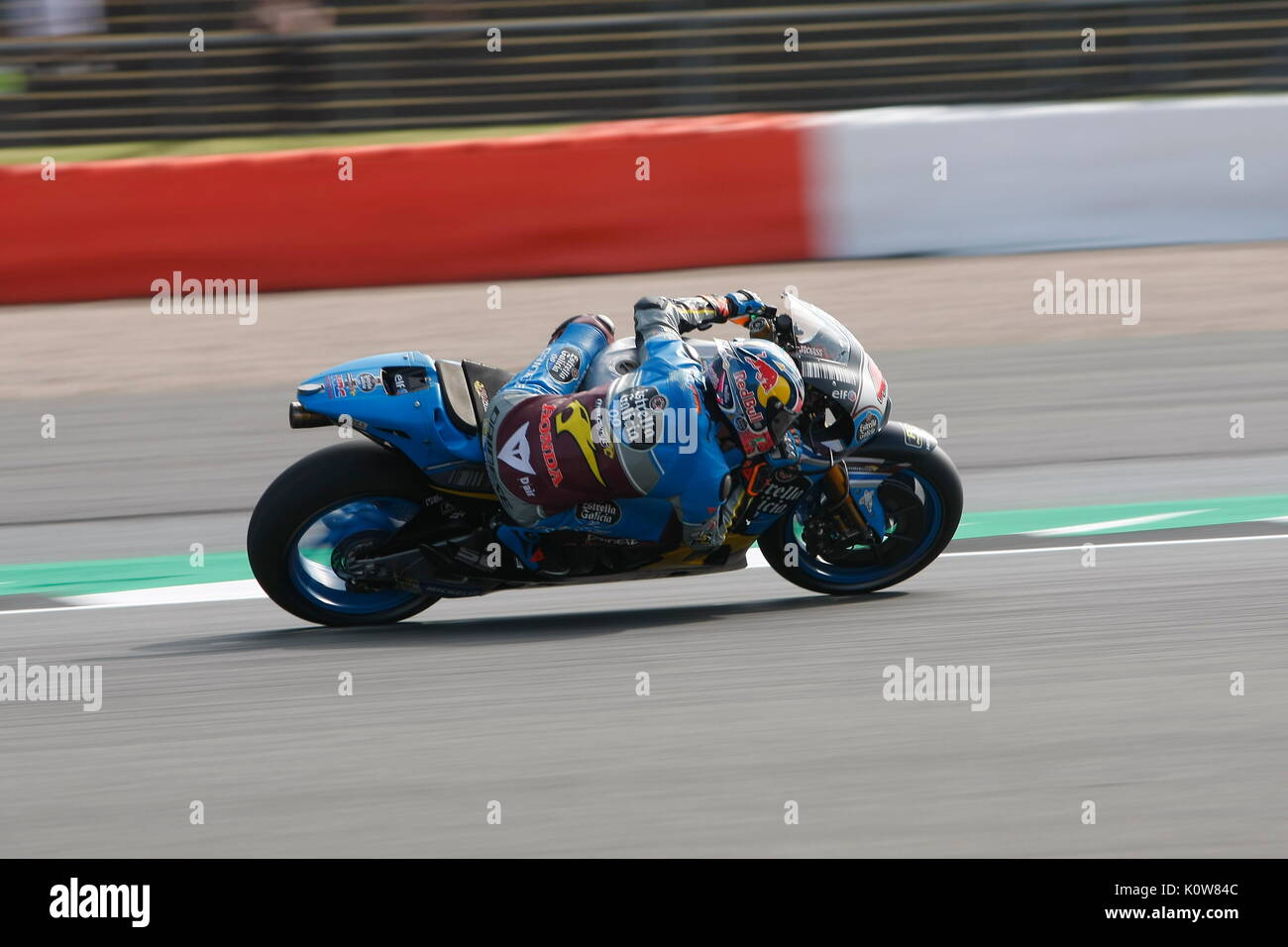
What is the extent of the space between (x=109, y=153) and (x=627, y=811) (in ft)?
35.9

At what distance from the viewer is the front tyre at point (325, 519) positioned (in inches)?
211

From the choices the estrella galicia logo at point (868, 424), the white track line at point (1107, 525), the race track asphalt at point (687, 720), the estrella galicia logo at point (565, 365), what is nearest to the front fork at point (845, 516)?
the estrella galicia logo at point (868, 424)

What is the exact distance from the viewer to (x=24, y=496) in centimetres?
825

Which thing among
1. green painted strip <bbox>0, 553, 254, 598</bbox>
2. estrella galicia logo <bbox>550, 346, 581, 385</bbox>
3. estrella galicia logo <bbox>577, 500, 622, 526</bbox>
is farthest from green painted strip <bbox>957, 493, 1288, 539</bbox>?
green painted strip <bbox>0, 553, 254, 598</bbox>

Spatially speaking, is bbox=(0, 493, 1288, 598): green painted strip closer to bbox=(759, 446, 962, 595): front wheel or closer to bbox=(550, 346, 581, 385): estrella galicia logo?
bbox=(759, 446, 962, 595): front wheel

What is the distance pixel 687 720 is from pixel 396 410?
4.68 feet

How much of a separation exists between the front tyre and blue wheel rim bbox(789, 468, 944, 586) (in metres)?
1.28

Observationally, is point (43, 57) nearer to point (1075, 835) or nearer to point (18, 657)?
point (18, 657)

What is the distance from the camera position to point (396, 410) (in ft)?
17.8

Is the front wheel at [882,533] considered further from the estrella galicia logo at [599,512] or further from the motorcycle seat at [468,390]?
the motorcycle seat at [468,390]

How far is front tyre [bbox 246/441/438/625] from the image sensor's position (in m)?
5.35

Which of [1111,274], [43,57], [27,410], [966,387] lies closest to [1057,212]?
[1111,274]

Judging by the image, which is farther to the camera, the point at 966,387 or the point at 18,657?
the point at 966,387

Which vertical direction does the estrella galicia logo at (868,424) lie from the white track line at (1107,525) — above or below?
above
